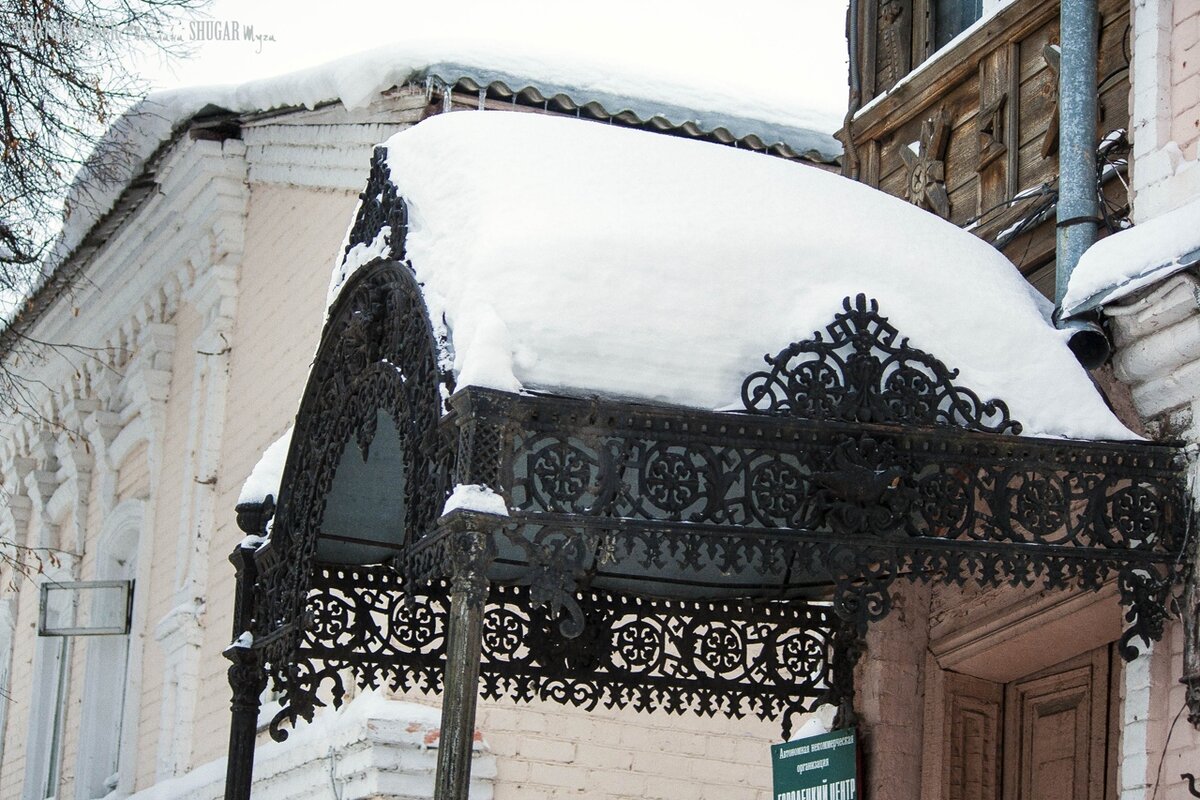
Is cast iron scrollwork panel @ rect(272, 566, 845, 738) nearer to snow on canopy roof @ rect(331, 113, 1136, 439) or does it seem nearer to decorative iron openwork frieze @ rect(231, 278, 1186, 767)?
decorative iron openwork frieze @ rect(231, 278, 1186, 767)

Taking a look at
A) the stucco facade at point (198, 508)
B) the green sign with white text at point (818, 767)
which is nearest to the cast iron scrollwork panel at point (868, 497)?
the green sign with white text at point (818, 767)

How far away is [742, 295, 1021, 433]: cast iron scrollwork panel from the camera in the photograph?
444 cm

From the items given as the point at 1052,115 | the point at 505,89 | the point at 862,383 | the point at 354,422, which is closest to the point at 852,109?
the point at 1052,115

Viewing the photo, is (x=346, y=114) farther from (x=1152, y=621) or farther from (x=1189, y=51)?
(x=1152, y=621)

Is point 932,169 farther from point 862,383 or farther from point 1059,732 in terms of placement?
point 862,383

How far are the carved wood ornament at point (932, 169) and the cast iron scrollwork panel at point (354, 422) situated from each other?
2.24 meters

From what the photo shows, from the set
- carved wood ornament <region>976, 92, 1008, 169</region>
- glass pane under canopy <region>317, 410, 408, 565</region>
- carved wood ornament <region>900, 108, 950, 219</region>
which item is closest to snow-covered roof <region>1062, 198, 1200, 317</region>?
carved wood ornament <region>976, 92, 1008, 169</region>

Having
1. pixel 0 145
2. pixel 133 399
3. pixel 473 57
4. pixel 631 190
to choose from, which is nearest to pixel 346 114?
pixel 473 57

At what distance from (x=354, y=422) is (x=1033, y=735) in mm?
2472

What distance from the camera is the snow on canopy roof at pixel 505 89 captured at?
848 centimetres

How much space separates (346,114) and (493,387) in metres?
5.11

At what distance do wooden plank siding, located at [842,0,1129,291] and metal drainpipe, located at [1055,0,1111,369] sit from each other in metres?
0.18

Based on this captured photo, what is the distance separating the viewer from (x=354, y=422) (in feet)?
17.3

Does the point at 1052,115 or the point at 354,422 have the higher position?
the point at 1052,115
